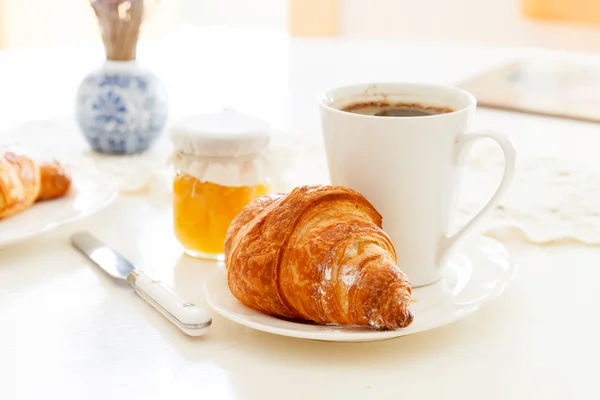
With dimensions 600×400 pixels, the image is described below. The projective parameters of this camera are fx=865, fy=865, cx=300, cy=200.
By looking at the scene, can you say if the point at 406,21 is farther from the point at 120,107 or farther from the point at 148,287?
the point at 148,287

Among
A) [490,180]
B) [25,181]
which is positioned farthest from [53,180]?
[490,180]

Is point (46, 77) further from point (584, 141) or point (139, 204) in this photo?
point (584, 141)

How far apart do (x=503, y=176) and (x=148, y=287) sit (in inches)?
13.9

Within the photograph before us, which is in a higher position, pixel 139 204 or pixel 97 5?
pixel 97 5

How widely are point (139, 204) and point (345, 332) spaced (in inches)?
19.8

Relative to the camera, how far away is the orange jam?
0.94 m

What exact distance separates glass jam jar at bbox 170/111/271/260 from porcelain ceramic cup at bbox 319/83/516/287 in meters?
0.12

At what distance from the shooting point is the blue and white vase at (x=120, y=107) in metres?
1.31

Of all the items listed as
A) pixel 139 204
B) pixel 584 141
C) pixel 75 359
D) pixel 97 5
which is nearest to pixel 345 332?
pixel 75 359

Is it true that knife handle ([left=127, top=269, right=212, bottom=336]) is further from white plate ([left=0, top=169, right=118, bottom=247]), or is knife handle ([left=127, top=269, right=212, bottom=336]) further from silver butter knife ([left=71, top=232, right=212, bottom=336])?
white plate ([left=0, top=169, right=118, bottom=247])

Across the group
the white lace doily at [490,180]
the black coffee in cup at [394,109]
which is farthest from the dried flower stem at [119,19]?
the black coffee in cup at [394,109]

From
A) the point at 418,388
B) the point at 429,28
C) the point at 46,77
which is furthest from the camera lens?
the point at 429,28

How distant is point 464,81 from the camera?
1.77 metres

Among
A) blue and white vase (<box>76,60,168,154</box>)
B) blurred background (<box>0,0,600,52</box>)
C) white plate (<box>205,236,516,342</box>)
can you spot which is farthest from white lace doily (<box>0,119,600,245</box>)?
blurred background (<box>0,0,600,52</box>)
